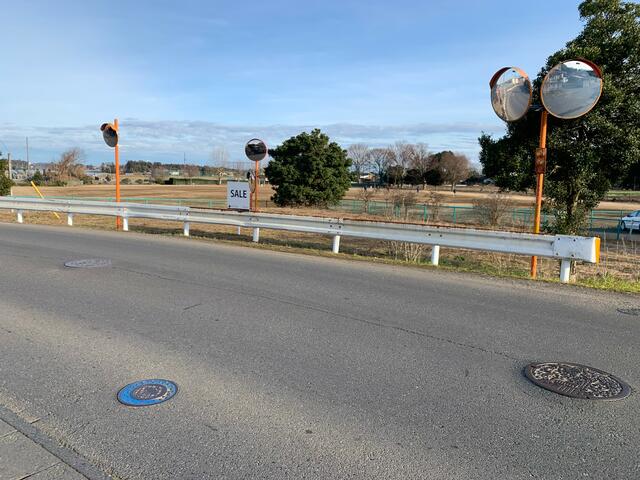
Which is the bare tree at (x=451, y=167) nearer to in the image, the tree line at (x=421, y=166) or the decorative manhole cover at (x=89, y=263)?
the tree line at (x=421, y=166)

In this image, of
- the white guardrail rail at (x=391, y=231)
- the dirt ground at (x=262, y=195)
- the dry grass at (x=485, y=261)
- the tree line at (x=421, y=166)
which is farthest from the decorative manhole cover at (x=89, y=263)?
the tree line at (x=421, y=166)

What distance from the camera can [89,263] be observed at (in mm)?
9172

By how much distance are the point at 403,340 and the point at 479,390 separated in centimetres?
124

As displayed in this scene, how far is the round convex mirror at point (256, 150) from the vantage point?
552 inches

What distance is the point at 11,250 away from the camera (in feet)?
35.1

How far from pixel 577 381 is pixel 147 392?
138 inches

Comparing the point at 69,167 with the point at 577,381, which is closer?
the point at 577,381

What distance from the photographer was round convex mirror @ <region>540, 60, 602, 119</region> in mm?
8105

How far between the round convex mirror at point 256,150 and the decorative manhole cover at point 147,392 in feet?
35.2

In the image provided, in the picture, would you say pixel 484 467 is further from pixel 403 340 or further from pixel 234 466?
pixel 403 340

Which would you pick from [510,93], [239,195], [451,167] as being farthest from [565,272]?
[451,167]

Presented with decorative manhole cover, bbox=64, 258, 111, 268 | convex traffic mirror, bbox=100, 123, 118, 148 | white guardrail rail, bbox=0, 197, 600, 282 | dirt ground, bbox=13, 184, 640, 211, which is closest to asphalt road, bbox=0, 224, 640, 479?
white guardrail rail, bbox=0, 197, 600, 282

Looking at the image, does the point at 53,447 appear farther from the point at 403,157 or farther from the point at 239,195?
the point at 403,157

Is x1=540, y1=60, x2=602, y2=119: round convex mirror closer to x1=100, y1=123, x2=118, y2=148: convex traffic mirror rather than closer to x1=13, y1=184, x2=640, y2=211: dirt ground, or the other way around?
x1=100, y1=123, x2=118, y2=148: convex traffic mirror
